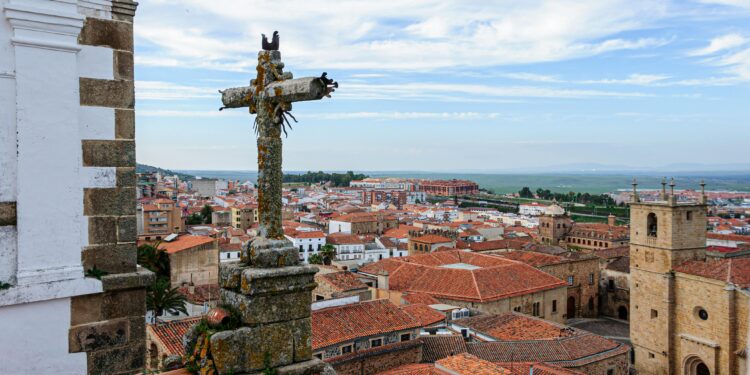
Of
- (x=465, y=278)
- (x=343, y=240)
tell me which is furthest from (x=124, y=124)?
(x=343, y=240)

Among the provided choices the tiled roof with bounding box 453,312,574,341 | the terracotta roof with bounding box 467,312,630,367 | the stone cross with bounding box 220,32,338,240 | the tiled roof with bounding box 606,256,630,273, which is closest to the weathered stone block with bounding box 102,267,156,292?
the stone cross with bounding box 220,32,338,240

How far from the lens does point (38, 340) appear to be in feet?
11.8

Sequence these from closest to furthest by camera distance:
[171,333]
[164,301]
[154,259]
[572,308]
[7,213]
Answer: [7,213] → [171,333] → [164,301] → [154,259] → [572,308]

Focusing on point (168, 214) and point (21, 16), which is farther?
point (168, 214)

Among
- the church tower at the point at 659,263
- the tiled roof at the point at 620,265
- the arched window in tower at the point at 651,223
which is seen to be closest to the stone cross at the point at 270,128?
the church tower at the point at 659,263

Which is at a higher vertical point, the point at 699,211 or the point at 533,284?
the point at 699,211

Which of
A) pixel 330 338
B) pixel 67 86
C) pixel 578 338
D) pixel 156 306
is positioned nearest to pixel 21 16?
pixel 67 86

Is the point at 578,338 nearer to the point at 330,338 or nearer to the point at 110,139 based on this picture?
the point at 330,338

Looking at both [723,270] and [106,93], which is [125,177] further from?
[723,270]

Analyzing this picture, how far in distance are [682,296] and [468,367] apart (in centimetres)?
1725

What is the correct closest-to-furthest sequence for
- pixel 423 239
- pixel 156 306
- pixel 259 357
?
pixel 259 357 → pixel 156 306 → pixel 423 239

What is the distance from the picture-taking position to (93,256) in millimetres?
3787

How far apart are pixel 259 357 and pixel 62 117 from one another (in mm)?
1918

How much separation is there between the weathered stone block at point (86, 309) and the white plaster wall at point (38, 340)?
0.11 ft
